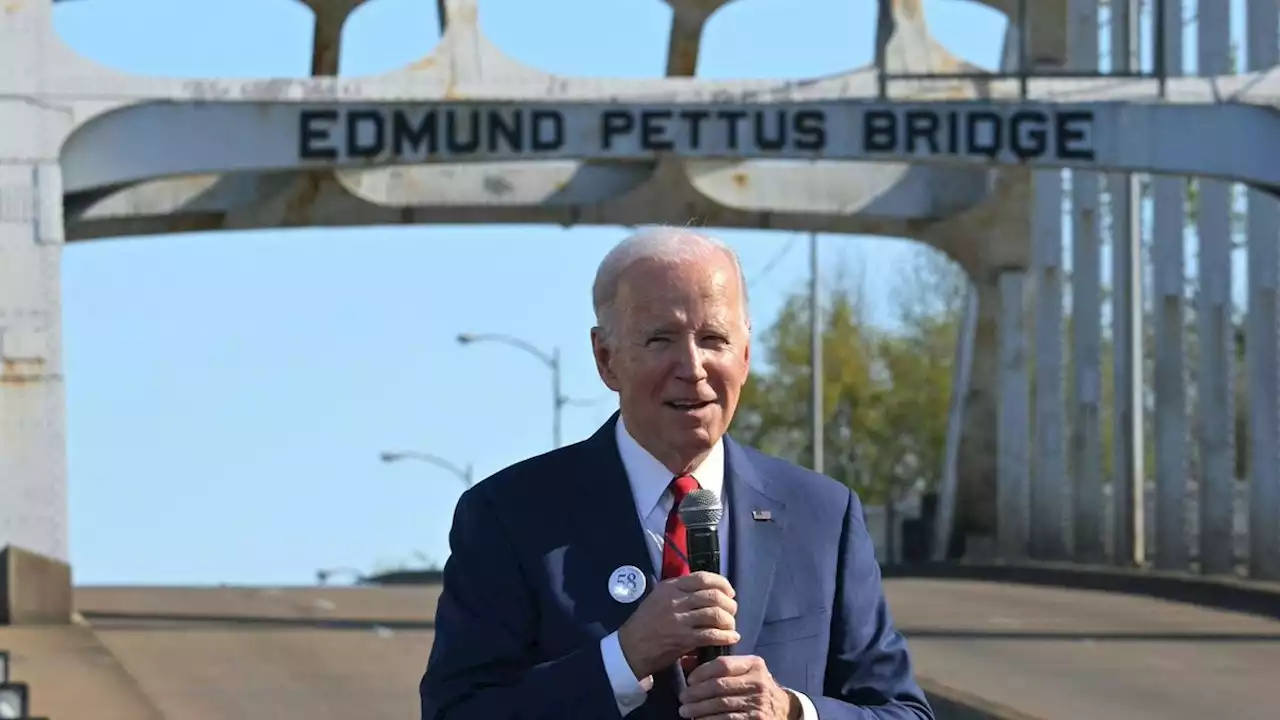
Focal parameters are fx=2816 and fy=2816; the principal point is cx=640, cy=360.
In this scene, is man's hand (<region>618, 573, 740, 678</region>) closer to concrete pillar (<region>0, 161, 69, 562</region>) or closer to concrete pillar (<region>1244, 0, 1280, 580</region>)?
concrete pillar (<region>0, 161, 69, 562</region>)

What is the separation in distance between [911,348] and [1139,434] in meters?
54.9

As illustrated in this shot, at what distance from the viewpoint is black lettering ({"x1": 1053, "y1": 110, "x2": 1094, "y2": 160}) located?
2639cm

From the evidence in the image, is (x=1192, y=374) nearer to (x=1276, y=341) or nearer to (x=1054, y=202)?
(x=1054, y=202)

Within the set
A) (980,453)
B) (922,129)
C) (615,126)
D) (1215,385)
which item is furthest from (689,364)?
(980,453)

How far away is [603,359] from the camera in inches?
193

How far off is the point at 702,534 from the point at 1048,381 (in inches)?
1543

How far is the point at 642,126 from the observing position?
26469 millimetres

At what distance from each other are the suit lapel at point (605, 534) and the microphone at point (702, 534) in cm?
14

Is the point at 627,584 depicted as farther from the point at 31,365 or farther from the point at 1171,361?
the point at 1171,361

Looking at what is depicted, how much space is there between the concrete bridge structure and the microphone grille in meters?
19.9

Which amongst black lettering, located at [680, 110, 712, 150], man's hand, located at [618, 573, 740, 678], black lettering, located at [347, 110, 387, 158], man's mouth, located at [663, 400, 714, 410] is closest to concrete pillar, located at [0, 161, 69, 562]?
black lettering, located at [347, 110, 387, 158]

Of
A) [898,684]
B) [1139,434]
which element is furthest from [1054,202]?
[898,684]

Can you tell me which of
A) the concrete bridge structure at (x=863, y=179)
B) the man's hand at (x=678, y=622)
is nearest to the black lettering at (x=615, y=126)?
the concrete bridge structure at (x=863, y=179)

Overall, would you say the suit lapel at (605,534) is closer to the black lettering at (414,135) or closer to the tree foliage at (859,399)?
the black lettering at (414,135)
